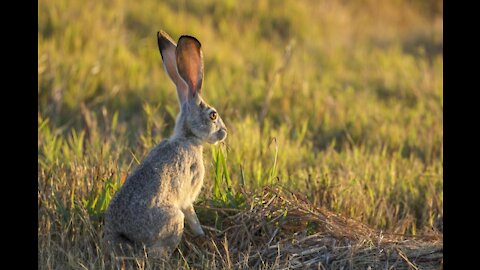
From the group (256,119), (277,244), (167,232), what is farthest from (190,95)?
(256,119)

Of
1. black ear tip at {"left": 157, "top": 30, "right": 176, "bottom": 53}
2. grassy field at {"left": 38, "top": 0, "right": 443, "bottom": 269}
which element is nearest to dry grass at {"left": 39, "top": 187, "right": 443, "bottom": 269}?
grassy field at {"left": 38, "top": 0, "right": 443, "bottom": 269}

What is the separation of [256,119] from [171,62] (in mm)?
2283

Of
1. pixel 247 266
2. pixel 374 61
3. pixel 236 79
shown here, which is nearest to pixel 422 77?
pixel 374 61

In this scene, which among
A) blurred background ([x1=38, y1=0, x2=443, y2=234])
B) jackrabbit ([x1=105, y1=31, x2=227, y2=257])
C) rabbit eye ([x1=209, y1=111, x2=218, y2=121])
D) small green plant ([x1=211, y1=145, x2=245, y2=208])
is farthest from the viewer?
blurred background ([x1=38, y1=0, x2=443, y2=234])

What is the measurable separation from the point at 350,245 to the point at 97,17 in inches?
210

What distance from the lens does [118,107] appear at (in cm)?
769

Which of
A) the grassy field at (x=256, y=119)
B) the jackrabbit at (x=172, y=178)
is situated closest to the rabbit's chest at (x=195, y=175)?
the jackrabbit at (x=172, y=178)

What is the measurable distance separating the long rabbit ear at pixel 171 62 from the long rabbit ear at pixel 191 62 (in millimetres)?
52

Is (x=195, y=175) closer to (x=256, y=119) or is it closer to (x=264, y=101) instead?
(x=256, y=119)

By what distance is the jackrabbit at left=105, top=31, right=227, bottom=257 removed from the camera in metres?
4.32

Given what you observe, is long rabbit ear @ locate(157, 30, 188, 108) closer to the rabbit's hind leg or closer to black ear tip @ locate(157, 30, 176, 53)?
black ear tip @ locate(157, 30, 176, 53)

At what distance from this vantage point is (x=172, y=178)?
4.45 metres

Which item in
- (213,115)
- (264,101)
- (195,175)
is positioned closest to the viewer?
(195,175)

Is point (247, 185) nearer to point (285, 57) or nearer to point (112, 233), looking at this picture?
point (112, 233)
